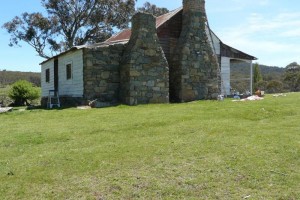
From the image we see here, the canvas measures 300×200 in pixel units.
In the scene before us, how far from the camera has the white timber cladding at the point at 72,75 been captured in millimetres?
17000

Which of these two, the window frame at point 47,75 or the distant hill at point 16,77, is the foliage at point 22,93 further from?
the distant hill at point 16,77

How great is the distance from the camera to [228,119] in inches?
405

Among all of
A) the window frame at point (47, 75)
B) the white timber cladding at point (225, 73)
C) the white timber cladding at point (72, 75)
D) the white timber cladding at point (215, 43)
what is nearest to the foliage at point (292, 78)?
the white timber cladding at point (225, 73)

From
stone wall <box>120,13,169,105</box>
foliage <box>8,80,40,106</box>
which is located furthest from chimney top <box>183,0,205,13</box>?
foliage <box>8,80,40,106</box>

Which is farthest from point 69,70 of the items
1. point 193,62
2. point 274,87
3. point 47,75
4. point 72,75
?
point 274,87

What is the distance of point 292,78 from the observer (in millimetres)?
42000

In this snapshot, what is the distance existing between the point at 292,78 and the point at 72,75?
31826 millimetres

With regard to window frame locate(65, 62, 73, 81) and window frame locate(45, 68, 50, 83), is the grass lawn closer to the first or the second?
window frame locate(65, 62, 73, 81)

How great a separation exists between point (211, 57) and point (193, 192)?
1465 centimetres

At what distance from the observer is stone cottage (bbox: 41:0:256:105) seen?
1620 centimetres

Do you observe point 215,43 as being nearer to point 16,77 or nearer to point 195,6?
point 195,6

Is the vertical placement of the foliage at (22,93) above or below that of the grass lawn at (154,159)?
above

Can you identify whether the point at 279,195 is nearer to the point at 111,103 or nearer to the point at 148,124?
the point at 148,124

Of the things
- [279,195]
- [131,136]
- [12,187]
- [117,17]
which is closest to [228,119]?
[131,136]
